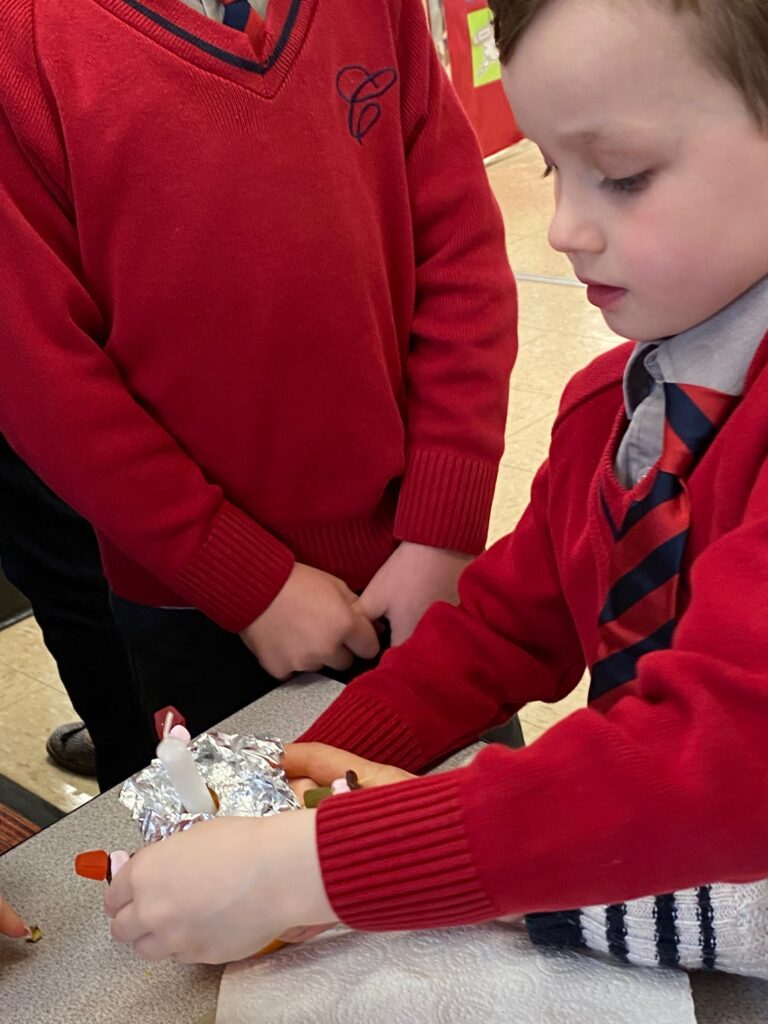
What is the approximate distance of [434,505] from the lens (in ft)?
3.11

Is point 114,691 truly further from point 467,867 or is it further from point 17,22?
point 467,867

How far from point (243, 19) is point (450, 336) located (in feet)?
0.95

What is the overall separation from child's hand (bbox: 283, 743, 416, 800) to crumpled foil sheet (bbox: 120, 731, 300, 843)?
0.04 metres

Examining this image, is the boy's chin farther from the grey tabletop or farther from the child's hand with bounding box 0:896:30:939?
the child's hand with bounding box 0:896:30:939

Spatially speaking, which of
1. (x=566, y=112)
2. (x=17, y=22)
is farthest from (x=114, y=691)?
(x=566, y=112)

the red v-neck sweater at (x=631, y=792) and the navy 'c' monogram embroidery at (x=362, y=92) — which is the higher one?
the navy 'c' monogram embroidery at (x=362, y=92)

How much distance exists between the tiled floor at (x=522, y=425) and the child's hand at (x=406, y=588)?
0.77 meters

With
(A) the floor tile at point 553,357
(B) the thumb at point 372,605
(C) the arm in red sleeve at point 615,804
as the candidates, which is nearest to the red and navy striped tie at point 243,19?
(B) the thumb at point 372,605

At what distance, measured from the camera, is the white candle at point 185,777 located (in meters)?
0.63

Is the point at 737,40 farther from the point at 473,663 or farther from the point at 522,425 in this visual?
the point at 522,425

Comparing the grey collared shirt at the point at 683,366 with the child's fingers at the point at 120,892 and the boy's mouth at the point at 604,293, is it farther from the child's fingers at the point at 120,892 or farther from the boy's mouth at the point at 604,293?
the child's fingers at the point at 120,892

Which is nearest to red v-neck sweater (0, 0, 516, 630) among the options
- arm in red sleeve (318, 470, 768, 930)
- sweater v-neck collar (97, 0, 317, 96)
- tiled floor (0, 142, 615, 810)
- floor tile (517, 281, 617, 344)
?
sweater v-neck collar (97, 0, 317, 96)

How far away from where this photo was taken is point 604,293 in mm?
613

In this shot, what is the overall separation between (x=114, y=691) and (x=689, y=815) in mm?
1023
